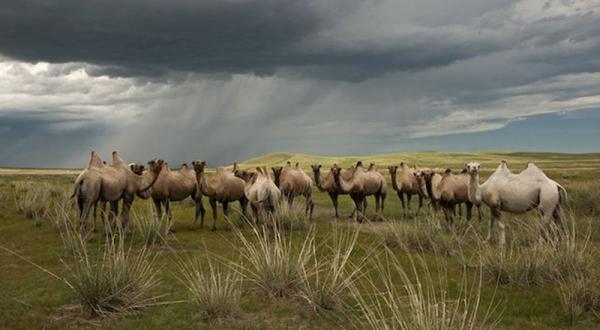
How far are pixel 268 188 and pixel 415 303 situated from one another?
10263mm

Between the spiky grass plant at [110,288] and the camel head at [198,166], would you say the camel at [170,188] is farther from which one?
the spiky grass plant at [110,288]

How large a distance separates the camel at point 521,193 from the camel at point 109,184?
33.2ft

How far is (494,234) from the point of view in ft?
52.5

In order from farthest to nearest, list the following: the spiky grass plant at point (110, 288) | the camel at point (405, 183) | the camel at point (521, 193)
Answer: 1. the camel at point (405, 183)
2. the camel at point (521, 193)
3. the spiky grass plant at point (110, 288)

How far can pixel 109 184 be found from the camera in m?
14.6

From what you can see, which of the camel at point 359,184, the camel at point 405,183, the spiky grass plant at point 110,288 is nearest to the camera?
the spiky grass plant at point 110,288

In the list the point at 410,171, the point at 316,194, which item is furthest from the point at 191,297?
the point at 316,194

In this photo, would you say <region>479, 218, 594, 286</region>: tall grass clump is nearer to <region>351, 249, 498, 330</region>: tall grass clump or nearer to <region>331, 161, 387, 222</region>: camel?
<region>351, 249, 498, 330</region>: tall grass clump

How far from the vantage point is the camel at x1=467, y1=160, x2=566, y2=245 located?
12656mm

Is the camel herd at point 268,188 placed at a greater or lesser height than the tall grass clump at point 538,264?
greater

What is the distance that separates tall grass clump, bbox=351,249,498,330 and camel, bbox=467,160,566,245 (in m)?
3.46

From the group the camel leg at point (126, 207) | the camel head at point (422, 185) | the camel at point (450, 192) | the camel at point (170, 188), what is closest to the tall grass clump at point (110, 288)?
the camel leg at point (126, 207)

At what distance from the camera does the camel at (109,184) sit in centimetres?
1387

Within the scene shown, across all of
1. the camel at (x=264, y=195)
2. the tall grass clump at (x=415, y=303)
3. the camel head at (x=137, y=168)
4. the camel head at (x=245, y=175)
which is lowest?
the tall grass clump at (x=415, y=303)
